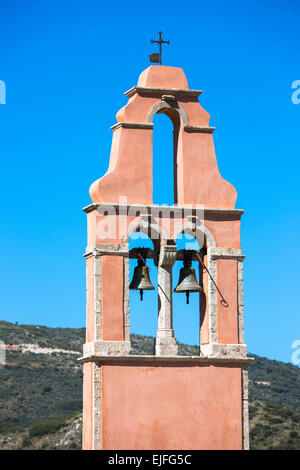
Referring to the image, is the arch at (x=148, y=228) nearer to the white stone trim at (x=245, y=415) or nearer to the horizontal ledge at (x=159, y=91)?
the horizontal ledge at (x=159, y=91)

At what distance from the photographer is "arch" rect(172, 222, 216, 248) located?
61.3 ft

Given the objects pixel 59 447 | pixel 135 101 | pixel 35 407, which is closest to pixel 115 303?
pixel 135 101

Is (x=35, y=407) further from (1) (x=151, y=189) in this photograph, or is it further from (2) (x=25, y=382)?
(1) (x=151, y=189)

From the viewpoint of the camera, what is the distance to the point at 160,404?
18016mm

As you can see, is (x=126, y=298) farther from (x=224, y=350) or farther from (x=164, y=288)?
(x=224, y=350)

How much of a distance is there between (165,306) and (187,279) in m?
0.64

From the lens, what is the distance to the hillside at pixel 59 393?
41.4 meters

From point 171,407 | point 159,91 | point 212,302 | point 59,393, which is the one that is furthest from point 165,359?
point 59,393

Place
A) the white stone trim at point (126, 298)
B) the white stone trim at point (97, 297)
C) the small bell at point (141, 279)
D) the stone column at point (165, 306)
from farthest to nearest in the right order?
the small bell at point (141, 279) → the stone column at point (165, 306) → the white stone trim at point (126, 298) → the white stone trim at point (97, 297)

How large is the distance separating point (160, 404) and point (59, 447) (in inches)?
935

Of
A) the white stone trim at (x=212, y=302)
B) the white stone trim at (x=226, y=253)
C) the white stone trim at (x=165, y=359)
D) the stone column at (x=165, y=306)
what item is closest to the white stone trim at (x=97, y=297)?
the white stone trim at (x=165, y=359)

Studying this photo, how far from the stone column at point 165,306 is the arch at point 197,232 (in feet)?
0.97

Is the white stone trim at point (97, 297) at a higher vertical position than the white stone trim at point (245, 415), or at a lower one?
higher

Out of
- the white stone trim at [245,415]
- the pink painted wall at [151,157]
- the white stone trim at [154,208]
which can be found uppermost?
the pink painted wall at [151,157]
